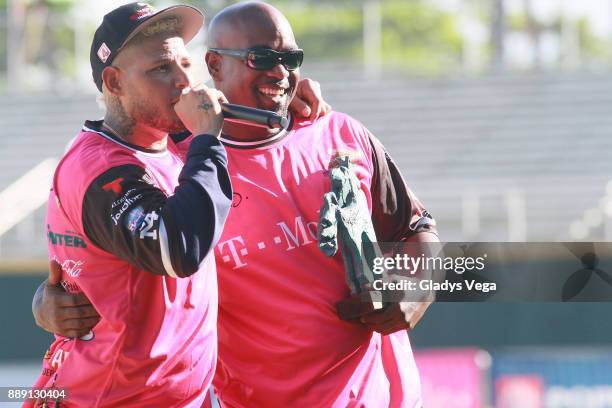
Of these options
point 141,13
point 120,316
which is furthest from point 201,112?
point 120,316

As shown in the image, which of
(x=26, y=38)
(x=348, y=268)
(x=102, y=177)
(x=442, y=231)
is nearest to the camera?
(x=102, y=177)

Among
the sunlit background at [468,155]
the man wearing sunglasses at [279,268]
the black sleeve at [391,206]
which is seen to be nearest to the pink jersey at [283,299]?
the man wearing sunglasses at [279,268]

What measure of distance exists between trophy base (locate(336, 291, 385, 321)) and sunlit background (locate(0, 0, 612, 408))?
3341mm

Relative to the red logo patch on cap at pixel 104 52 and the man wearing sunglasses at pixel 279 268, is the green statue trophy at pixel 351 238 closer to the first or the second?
the man wearing sunglasses at pixel 279 268

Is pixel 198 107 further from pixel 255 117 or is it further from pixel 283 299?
pixel 283 299

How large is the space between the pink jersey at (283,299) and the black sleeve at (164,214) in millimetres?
615

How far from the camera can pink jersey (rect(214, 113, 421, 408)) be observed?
3.31m

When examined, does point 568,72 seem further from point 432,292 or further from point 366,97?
point 432,292

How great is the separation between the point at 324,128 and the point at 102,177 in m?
1.03

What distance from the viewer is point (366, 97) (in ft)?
47.0

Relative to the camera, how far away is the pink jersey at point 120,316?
2797 mm

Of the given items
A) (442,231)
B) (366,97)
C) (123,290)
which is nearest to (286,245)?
(123,290)

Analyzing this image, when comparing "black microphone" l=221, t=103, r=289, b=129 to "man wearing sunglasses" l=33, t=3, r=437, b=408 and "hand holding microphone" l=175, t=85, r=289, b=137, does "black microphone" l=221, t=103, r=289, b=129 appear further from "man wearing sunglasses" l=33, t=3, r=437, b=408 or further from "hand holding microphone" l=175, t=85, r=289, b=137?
"man wearing sunglasses" l=33, t=3, r=437, b=408

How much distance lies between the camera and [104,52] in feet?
9.73
